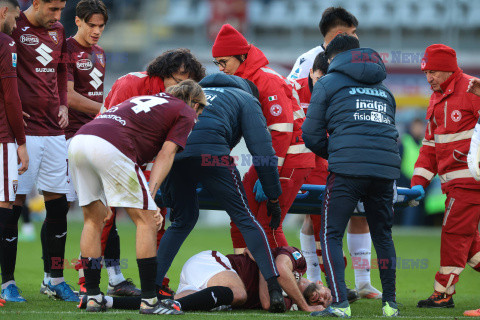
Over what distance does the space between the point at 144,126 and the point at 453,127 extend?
9.62 feet

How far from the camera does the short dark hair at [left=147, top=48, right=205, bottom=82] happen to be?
22.0ft

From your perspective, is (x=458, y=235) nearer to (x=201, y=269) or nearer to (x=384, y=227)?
(x=384, y=227)

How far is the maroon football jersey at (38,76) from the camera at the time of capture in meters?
6.85

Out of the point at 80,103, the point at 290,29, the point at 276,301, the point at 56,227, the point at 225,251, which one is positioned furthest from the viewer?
the point at 290,29

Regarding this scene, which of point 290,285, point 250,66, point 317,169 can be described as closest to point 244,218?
point 290,285

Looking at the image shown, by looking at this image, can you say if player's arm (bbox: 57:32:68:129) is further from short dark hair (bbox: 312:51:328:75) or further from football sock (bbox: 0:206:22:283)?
short dark hair (bbox: 312:51:328:75)

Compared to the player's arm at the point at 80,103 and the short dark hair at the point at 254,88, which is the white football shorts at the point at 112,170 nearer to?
the short dark hair at the point at 254,88

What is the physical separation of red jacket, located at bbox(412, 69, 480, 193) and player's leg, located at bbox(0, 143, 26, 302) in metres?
3.72

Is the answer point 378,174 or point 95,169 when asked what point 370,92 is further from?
point 95,169

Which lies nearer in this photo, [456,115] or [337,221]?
[337,221]

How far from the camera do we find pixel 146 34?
22.7 m

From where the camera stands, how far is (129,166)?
5.56 metres

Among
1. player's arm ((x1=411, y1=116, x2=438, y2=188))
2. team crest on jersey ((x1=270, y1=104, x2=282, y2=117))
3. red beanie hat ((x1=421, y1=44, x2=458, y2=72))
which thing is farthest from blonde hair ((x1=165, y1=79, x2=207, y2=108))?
player's arm ((x1=411, y1=116, x2=438, y2=188))

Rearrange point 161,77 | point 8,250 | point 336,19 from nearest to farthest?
point 8,250, point 161,77, point 336,19
